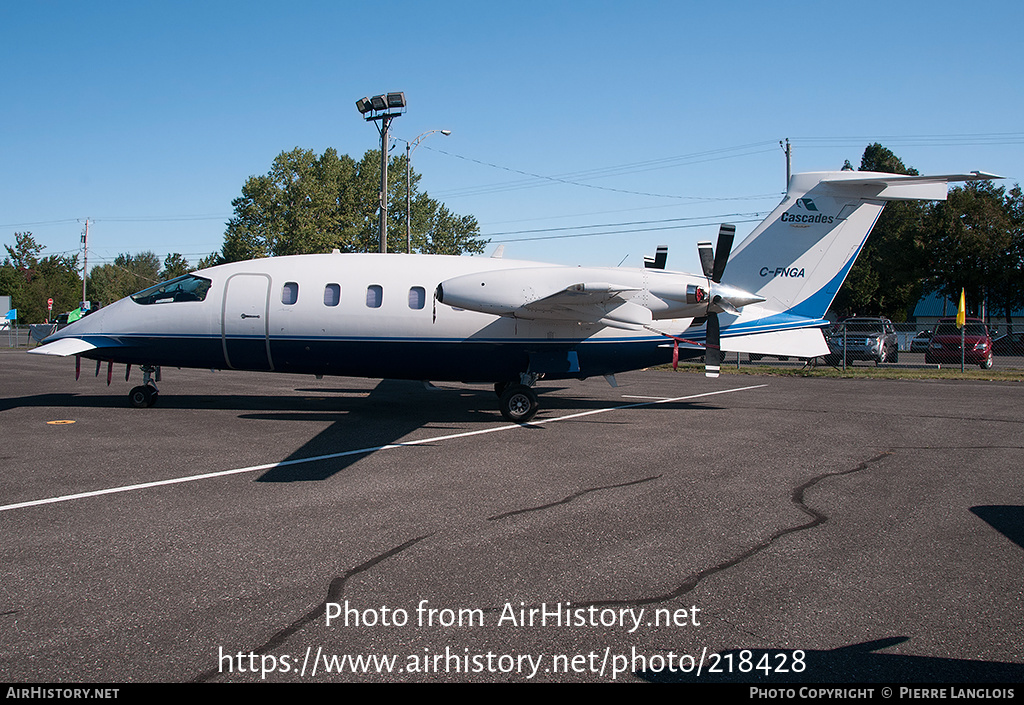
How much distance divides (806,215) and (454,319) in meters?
7.82

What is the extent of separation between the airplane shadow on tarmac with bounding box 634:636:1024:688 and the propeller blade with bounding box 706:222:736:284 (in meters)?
9.14

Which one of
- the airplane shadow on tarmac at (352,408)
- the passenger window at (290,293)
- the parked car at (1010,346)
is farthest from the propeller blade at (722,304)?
the parked car at (1010,346)

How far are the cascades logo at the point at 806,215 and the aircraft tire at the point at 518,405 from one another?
6.81 meters

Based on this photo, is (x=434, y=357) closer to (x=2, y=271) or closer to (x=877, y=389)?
(x=877, y=389)

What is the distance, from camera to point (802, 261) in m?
14.9

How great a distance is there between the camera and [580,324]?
1422cm

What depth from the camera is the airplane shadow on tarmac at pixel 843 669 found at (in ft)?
12.5

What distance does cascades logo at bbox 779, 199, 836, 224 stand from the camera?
1477 cm

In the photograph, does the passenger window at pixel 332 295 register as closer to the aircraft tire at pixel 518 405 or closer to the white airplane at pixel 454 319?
the white airplane at pixel 454 319

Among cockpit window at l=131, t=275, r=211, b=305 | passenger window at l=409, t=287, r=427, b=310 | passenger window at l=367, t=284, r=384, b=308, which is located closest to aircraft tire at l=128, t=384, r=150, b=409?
cockpit window at l=131, t=275, r=211, b=305

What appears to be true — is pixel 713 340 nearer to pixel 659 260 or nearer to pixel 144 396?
pixel 659 260

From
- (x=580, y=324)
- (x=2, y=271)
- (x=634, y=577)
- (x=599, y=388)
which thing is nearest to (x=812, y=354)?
(x=580, y=324)

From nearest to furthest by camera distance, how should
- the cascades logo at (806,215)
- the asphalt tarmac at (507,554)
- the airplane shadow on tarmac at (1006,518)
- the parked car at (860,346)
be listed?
the asphalt tarmac at (507,554), the airplane shadow on tarmac at (1006,518), the cascades logo at (806,215), the parked car at (860,346)

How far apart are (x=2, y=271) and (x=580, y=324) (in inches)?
3569
